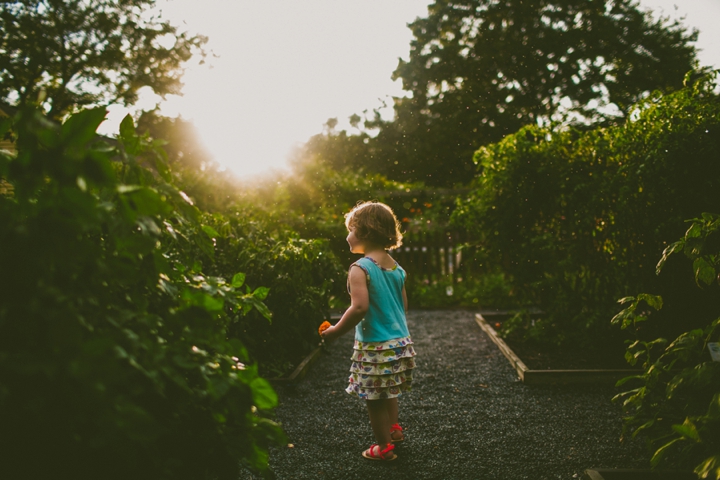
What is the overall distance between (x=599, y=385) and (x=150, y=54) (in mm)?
21619

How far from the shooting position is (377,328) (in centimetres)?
304

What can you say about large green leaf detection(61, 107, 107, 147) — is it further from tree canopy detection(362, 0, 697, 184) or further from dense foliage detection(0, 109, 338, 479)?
tree canopy detection(362, 0, 697, 184)

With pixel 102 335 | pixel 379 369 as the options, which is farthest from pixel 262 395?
pixel 379 369

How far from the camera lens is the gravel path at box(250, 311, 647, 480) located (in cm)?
282

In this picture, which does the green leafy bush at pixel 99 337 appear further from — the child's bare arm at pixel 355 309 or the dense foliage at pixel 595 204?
the dense foliage at pixel 595 204

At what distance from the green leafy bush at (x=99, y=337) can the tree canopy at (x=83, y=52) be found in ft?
59.4

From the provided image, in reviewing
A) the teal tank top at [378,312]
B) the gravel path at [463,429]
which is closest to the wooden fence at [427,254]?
the gravel path at [463,429]

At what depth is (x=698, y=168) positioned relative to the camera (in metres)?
4.36

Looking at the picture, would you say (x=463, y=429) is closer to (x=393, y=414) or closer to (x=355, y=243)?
(x=393, y=414)

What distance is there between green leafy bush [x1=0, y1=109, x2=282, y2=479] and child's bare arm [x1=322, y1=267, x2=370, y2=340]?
144 centimetres

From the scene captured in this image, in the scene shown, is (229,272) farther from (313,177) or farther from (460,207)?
(313,177)

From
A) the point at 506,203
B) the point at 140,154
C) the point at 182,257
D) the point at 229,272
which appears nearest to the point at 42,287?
the point at 140,154

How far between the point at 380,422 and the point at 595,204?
121 inches

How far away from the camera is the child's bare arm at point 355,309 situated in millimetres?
2887
